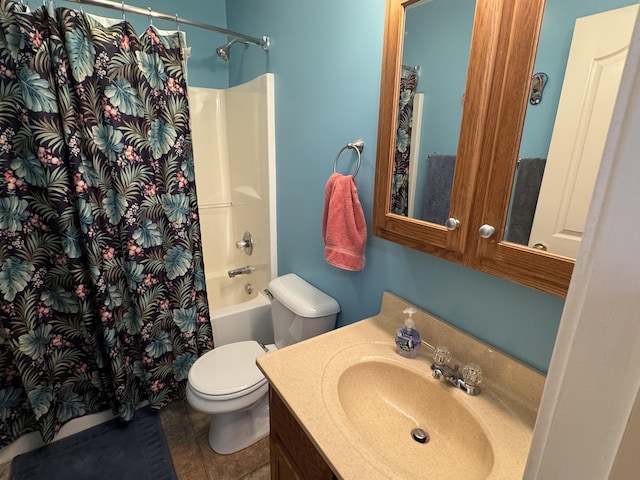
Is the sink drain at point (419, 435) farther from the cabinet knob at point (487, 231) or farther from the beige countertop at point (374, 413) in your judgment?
the cabinet knob at point (487, 231)

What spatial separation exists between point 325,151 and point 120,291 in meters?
1.17

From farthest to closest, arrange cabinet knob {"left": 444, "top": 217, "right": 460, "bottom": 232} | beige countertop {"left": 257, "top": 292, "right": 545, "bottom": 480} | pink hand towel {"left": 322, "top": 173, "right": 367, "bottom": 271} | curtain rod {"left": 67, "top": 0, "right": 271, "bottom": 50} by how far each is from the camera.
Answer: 1. curtain rod {"left": 67, "top": 0, "right": 271, "bottom": 50}
2. pink hand towel {"left": 322, "top": 173, "right": 367, "bottom": 271}
3. cabinet knob {"left": 444, "top": 217, "right": 460, "bottom": 232}
4. beige countertop {"left": 257, "top": 292, "right": 545, "bottom": 480}

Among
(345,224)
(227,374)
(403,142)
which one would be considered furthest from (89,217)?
(403,142)

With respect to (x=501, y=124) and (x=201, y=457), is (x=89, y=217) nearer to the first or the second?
(x=201, y=457)

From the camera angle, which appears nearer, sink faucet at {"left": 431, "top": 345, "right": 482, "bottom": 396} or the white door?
the white door

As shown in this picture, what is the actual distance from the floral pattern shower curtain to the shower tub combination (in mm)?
1001

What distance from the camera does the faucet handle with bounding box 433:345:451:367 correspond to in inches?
38.1

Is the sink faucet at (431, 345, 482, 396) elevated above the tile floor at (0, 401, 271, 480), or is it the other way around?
the sink faucet at (431, 345, 482, 396)

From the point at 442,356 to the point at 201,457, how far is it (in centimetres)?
132

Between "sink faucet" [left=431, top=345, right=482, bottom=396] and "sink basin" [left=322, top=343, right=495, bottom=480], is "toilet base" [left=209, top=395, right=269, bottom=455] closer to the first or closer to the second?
"sink basin" [left=322, top=343, right=495, bottom=480]

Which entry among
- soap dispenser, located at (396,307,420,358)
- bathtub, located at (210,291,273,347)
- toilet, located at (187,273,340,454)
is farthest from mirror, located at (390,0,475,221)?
bathtub, located at (210,291,273,347)

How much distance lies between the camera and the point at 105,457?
156cm

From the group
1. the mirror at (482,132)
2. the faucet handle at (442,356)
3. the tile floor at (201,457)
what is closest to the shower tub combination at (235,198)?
the tile floor at (201,457)

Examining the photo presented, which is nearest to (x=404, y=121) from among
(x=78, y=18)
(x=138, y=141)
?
(x=138, y=141)
